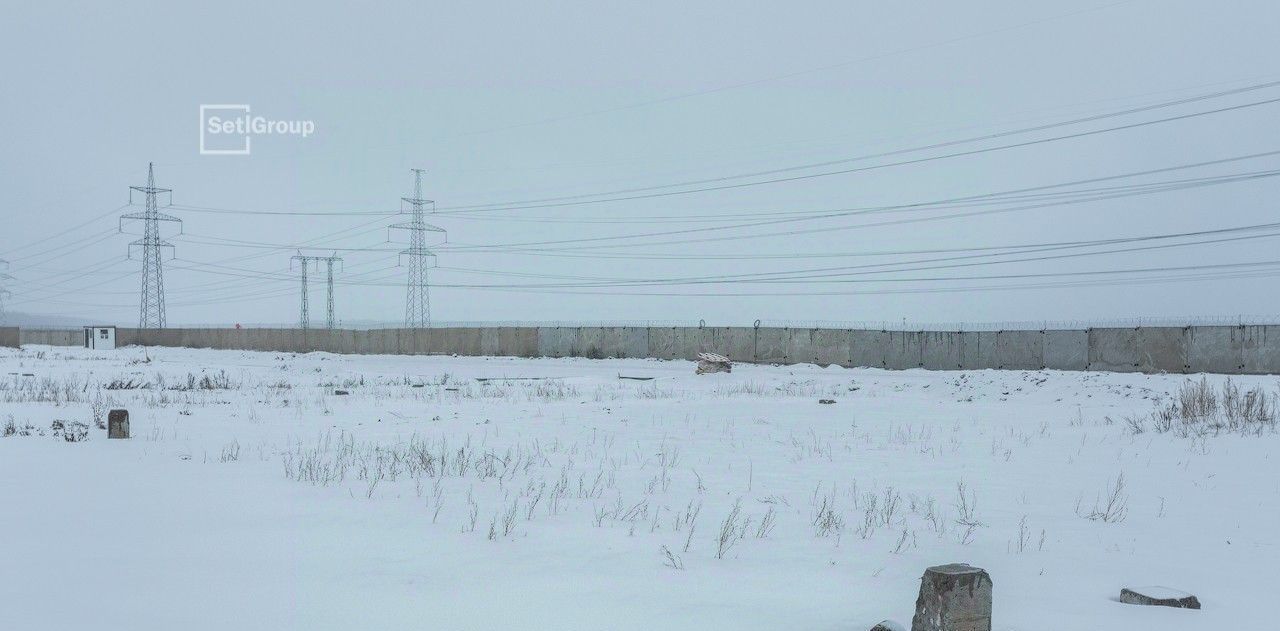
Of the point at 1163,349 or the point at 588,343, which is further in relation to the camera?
the point at 588,343

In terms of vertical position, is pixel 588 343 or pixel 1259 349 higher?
pixel 588 343

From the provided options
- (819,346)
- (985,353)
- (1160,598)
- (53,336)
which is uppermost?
(53,336)

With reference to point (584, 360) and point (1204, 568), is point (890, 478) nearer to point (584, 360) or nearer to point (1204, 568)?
point (1204, 568)

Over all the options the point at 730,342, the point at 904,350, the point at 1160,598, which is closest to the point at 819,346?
the point at 904,350

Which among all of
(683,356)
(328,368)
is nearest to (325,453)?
(328,368)

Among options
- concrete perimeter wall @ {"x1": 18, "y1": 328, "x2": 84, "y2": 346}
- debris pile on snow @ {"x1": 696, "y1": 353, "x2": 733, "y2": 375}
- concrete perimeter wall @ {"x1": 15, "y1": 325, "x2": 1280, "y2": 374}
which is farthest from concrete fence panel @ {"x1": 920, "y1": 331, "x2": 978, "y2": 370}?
concrete perimeter wall @ {"x1": 18, "y1": 328, "x2": 84, "y2": 346}

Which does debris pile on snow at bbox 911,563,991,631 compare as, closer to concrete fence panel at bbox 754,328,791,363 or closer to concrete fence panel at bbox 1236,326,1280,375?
concrete fence panel at bbox 1236,326,1280,375

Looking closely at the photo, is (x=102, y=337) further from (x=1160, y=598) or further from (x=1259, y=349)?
(x=1160, y=598)

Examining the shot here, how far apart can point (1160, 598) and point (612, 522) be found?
11.6 feet

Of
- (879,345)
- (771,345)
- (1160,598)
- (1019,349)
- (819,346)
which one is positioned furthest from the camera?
(771,345)

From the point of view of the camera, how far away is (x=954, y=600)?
12.0ft

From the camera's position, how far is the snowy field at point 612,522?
447 centimetres

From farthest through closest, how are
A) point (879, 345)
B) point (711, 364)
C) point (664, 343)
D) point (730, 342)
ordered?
point (664, 343), point (730, 342), point (879, 345), point (711, 364)

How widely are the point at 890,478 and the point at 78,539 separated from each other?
7.09m
